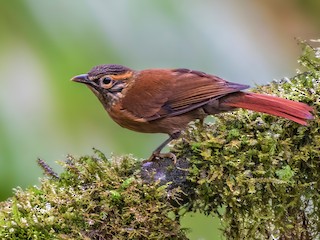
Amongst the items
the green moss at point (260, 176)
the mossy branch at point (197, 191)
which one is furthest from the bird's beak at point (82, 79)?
the green moss at point (260, 176)

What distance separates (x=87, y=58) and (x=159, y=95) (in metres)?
0.44

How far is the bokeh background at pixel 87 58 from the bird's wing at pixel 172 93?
0.87ft

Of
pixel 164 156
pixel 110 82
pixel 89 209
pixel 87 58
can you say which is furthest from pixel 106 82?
pixel 89 209

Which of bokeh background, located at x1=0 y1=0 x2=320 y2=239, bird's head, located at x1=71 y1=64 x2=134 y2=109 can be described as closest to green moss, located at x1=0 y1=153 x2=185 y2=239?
bokeh background, located at x1=0 y1=0 x2=320 y2=239

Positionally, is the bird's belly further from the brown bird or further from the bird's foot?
the bird's foot

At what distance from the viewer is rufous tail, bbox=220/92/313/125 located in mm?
3154

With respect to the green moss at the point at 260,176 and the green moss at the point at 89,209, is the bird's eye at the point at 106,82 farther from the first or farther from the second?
the green moss at the point at 89,209

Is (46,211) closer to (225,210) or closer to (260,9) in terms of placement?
(225,210)

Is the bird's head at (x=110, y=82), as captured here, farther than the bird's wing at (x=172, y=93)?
Yes

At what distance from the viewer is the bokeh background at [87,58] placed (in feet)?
12.0

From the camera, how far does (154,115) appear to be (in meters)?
3.70

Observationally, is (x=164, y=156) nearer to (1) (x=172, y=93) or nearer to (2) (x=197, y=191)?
(2) (x=197, y=191)

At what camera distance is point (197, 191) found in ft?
9.92

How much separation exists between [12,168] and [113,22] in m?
1.10
